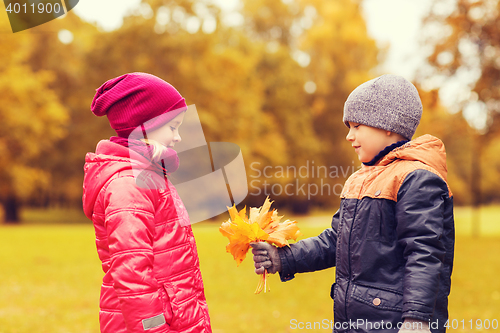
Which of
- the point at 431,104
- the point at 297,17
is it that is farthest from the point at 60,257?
the point at 297,17

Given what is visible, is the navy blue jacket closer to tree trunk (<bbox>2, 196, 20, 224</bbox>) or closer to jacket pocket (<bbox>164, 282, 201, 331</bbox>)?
jacket pocket (<bbox>164, 282, 201, 331</bbox>)

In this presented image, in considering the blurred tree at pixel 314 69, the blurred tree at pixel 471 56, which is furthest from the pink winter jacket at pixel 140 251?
the blurred tree at pixel 314 69

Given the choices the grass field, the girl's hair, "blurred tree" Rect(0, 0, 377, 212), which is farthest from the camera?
"blurred tree" Rect(0, 0, 377, 212)

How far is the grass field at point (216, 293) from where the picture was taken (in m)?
6.38

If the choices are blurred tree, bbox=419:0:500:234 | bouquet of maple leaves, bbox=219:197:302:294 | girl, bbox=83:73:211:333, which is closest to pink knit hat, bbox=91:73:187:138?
girl, bbox=83:73:211:333

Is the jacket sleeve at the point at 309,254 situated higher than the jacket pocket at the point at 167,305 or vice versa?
the jacket pocket at the point at 167,305

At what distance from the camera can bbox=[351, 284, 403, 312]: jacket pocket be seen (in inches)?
83.7

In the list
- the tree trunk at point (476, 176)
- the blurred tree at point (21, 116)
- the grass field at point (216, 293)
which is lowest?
the tree trunk at point (476, 176)

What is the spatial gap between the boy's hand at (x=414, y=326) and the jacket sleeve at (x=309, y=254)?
2.56 ft

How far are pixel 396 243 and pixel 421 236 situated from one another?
17cm

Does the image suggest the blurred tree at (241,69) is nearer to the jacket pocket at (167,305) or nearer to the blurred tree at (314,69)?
the blurred tree at (314,69)

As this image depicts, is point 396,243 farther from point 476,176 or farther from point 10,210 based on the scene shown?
point 10,210

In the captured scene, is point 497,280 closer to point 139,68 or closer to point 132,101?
point 132,101

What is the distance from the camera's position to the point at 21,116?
66.4 feet
